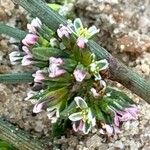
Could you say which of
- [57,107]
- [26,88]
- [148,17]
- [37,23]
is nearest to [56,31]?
[37,23]

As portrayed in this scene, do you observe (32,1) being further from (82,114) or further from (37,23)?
(82,114)

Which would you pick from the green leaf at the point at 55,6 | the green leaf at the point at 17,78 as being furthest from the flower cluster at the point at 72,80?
the green leaf at the point at 55,6

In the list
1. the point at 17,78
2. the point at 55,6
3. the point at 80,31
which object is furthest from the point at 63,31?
the point at 55,6

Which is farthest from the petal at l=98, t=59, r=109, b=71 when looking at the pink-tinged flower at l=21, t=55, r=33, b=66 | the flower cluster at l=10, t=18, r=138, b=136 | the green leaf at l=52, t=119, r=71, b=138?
the green leaf at l=52, t=119, r=71, b=138

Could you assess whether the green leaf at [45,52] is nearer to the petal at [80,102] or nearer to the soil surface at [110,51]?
the petal at [80,102]

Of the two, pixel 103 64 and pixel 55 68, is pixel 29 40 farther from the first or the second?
pixel 103 64

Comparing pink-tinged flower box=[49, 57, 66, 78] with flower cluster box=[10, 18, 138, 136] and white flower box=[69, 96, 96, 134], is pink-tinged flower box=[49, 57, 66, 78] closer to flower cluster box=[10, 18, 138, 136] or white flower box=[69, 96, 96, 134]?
flower cluster box=[10, 18, 138, 136]

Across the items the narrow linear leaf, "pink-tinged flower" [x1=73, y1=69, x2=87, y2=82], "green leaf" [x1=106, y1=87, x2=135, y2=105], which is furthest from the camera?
the narrow linear leaf

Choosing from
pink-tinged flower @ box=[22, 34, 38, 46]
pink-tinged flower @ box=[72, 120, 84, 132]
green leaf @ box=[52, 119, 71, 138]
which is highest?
pink-tinged flower @ box=[22, 34, 38, 46]
